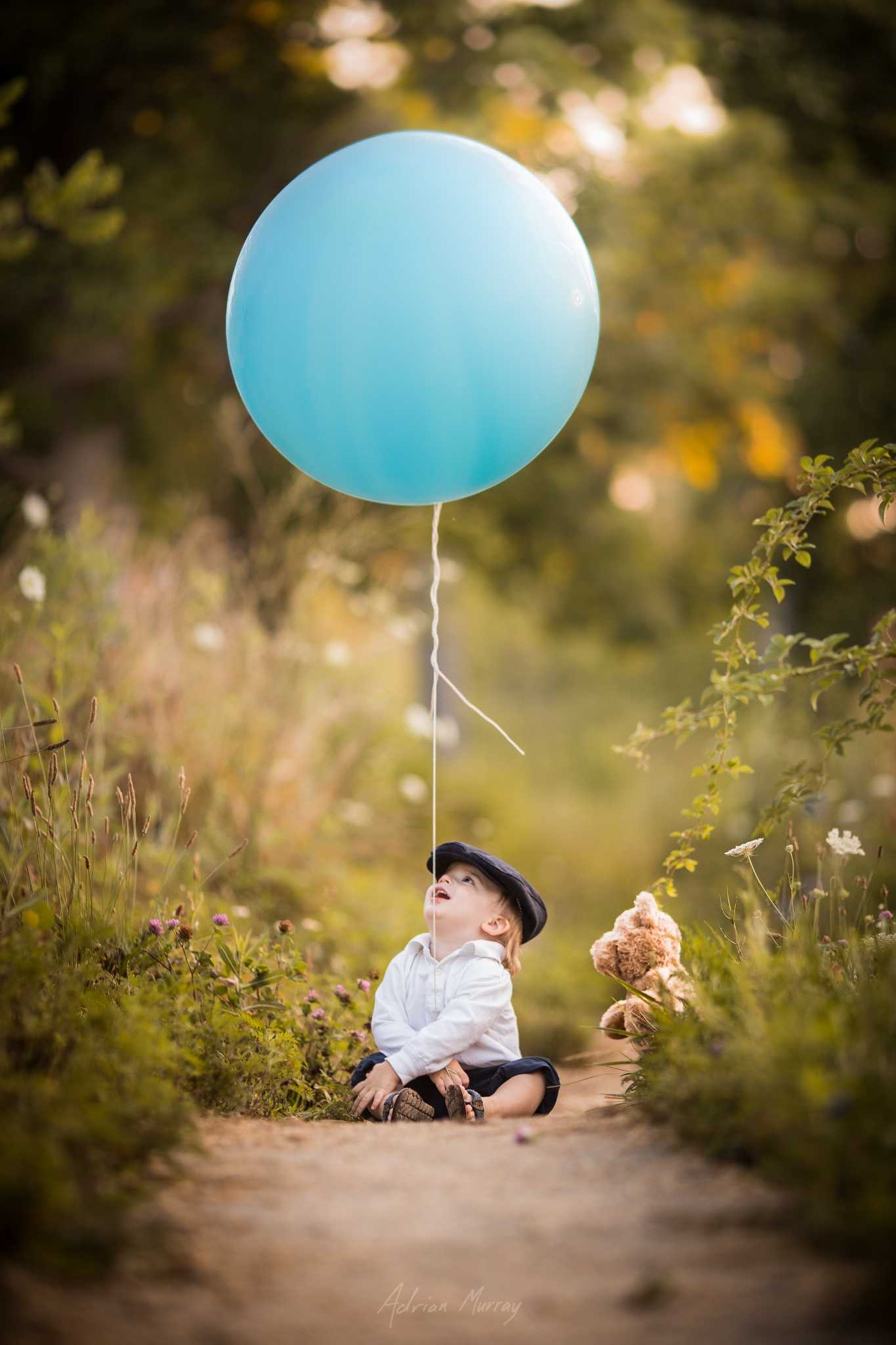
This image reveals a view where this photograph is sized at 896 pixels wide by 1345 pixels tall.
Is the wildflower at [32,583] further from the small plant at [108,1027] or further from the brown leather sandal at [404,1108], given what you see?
the brown leather sandal at [404,1108]

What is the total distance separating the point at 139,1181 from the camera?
5.98 feet

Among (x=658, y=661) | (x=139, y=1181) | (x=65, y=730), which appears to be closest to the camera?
(x=139, y=1181)

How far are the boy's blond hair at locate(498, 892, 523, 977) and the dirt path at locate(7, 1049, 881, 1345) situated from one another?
0.77 metres

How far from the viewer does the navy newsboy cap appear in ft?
9.22

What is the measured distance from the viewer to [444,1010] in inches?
101

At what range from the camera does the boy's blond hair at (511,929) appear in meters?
2.86

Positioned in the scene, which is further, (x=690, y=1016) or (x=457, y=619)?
(x=457, y=619)

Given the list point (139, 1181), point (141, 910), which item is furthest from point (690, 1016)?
point (141, 910)

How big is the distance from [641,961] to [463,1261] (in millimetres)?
1253

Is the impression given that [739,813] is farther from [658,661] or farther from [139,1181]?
[658,661]

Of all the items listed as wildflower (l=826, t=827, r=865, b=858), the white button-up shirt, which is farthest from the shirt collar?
wildflower (l=826, t=827, r=865, b=858)

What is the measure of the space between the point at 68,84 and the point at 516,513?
397 centimetres

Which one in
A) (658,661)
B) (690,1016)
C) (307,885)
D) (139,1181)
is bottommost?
(658,661)

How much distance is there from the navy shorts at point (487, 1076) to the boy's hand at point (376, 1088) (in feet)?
0.17
